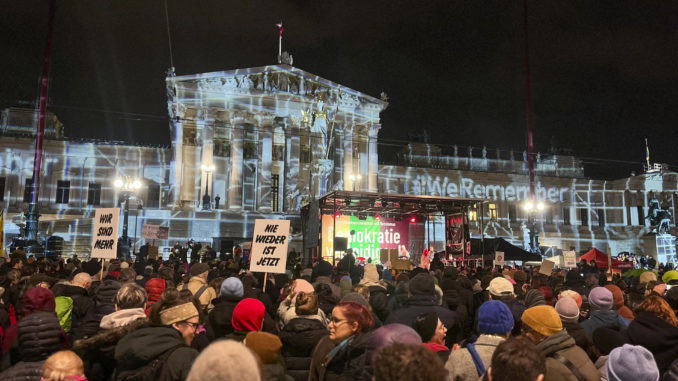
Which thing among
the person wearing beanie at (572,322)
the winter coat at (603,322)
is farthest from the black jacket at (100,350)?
the winter coat at (603,322)

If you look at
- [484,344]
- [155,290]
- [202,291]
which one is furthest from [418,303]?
[155,290]

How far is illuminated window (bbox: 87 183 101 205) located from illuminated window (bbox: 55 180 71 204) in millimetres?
1650

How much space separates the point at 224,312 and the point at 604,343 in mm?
3767

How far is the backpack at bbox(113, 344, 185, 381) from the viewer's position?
4.13 metres

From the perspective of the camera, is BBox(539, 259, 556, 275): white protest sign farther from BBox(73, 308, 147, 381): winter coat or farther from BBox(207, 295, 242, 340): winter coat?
BBox(73, 308, 147, 381): winter coat

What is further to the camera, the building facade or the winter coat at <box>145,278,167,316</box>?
the building facade

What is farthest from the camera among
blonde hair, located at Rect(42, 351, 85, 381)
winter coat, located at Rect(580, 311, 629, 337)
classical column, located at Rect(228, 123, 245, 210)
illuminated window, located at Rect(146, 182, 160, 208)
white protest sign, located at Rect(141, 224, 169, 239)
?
illuminated window, located at Rect(146, 182, 160, 208)

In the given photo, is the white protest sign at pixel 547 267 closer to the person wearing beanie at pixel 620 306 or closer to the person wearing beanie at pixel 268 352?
the person wearing beanie at pixel 620 306

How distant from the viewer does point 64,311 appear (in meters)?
6.33

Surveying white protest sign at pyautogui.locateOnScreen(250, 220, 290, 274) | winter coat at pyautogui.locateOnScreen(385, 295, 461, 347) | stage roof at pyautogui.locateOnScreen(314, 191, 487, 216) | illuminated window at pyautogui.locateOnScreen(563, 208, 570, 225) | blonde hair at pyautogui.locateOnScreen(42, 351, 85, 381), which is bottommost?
blonde hair at pyautogui.locateOnScreen(42, 351, 85, 381)

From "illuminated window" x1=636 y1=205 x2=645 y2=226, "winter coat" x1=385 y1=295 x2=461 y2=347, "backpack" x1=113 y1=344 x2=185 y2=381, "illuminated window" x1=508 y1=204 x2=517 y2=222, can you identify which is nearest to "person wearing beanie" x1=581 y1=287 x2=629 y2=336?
"winter coat" x1=385 y1=295 x2=461 y2=347

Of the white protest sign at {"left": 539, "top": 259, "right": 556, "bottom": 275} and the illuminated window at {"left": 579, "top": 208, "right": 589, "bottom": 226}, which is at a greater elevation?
the illuminated window at {"left": 579, "top": 208, "right": 589, "bottom": 226}

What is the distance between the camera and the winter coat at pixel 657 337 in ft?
15.0

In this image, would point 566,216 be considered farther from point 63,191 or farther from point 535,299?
point 535,299
